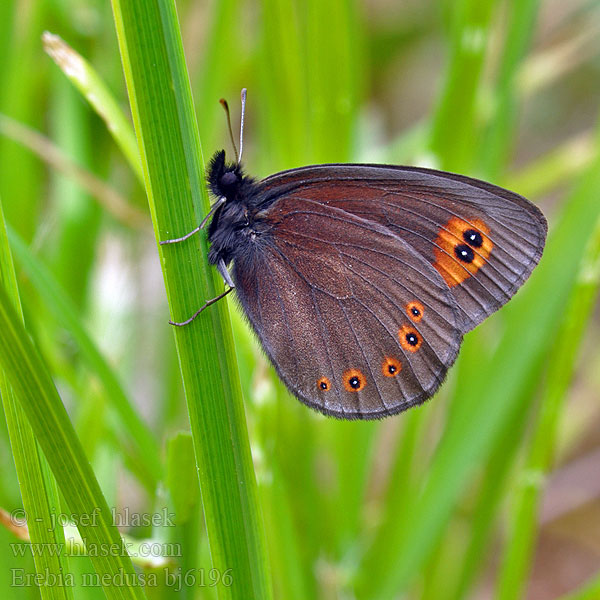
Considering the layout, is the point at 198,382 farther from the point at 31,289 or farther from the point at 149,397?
the point at 149,397

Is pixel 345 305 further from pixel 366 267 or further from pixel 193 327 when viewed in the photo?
pixel 193 327

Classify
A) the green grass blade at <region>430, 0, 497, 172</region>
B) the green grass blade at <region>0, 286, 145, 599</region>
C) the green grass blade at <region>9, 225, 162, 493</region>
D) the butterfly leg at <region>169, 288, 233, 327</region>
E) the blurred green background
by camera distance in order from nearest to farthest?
1. the green grass blade at <region>0, 286, 145, 599</region>
2. the butterfly leg at <region>169, 288, 233, 327</region>
3. the green grass blade at <region>9, 225, 162, 493</region>
4. the blurred green background
5. the green grass blade at <region>430, 0, 497, 172</region>

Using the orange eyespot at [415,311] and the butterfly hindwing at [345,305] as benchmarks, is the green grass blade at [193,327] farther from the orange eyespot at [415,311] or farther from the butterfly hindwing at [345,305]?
the orange eyespot at [415,311]

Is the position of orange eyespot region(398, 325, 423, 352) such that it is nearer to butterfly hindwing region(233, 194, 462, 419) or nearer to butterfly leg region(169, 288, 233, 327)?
butterfly hindwing region(233, 194, 462, 419)

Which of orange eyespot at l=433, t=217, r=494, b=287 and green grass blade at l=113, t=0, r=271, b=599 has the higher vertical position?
orange eyespot at l=433, t=217, r=494, b=287

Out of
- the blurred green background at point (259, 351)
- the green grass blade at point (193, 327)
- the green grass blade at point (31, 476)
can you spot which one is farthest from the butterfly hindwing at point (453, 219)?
the green grass blade at point (31, 476)

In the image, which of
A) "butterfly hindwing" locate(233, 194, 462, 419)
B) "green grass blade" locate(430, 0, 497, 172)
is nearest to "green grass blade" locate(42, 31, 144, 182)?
"butterfly hindwing" locate(233, 194, 462, 419)

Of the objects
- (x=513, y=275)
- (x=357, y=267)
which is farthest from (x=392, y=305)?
(x=513, y=275)
